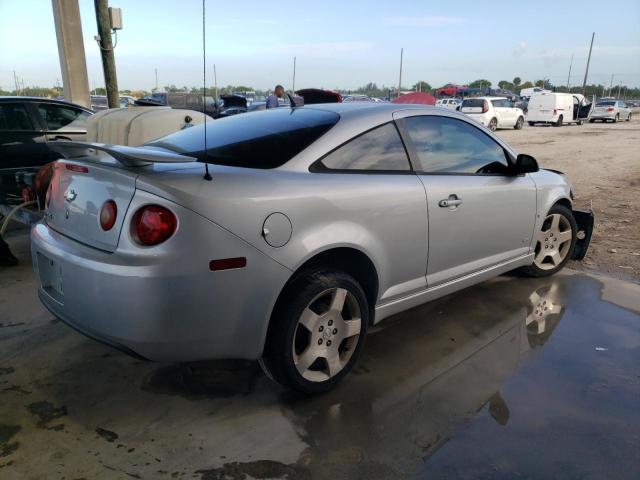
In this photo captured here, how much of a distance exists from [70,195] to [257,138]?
1.02 meters

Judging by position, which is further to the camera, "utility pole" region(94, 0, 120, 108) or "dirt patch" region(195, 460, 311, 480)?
"utility pole" region(94, 0, 120, 108)

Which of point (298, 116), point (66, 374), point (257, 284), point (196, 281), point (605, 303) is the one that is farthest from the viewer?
point (605, 303)

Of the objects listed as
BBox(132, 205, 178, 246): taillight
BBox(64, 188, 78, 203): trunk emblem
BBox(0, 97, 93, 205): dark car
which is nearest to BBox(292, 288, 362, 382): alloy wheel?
BBox(132, 205, 178, 246): taillight

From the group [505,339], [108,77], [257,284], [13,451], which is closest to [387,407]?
[257,284]

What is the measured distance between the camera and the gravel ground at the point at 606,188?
5.21 m

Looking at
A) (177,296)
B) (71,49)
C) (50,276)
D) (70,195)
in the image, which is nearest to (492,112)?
(71,49)

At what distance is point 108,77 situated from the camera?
9484 mm

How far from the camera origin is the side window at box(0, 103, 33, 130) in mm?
6168

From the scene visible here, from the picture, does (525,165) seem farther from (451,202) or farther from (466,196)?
(451,202)

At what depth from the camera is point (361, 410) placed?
2664mm

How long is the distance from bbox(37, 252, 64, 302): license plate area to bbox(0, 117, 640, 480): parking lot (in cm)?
59

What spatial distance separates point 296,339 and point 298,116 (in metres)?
1.38

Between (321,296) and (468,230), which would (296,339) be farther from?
(468,230)

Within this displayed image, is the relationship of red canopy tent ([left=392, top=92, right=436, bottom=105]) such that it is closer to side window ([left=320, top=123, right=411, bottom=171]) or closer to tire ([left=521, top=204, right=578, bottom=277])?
tire ([left=521, top=204, right=578, bottom=277])
